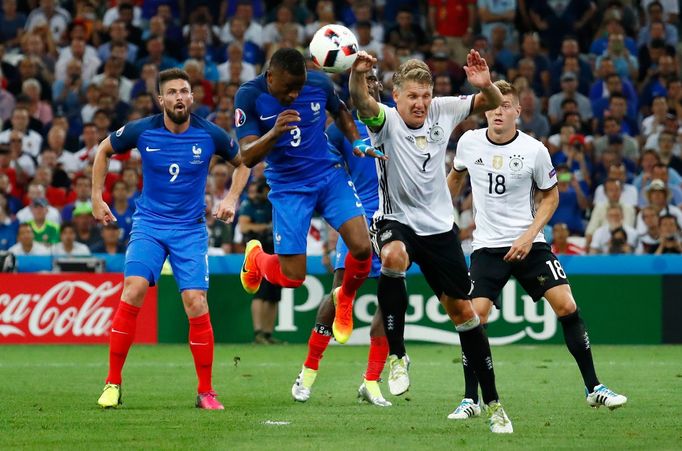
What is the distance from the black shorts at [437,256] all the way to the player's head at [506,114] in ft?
4.25

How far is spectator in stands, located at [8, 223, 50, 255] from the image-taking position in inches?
713

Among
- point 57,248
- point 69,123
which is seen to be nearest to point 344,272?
point 57,248

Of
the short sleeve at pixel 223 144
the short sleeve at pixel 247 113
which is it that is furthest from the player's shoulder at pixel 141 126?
the short sleeve at pixel 247 113

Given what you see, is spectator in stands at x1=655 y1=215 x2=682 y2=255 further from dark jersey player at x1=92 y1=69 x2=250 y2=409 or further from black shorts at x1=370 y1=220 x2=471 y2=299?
black shorts at x1=370 y1=220 x2=471 y2=299

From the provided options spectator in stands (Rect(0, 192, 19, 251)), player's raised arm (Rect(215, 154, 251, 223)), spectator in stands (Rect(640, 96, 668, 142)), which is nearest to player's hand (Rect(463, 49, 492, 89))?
player's raised arm (Rect(215, 154, 251, 223))

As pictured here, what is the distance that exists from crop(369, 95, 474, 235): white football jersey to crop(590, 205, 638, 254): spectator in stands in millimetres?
9318

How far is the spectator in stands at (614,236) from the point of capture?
18047 mm

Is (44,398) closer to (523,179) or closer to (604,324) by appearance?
(523,179)

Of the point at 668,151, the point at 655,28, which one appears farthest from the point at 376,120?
the point at 655,28

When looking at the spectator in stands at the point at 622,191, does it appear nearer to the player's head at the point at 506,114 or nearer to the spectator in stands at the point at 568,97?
the spectator in stands at the point at 568,97

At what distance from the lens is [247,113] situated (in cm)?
995

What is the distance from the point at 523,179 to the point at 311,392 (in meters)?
2.75

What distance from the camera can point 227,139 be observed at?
10.4 metres

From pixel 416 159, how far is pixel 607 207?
A: 10128 mm
